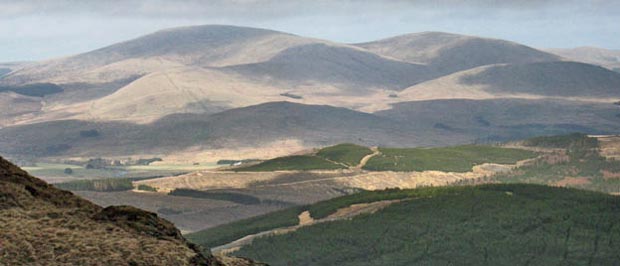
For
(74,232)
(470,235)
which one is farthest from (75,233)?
(470,235)

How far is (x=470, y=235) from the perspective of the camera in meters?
123

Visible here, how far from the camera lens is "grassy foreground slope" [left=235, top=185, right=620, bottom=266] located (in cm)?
11175

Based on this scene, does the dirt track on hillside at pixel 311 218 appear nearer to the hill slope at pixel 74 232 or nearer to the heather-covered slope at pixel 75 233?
the hill slope at pixel 74 232

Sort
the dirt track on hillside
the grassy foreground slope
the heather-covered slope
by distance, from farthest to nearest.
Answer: the dirt track on hillside, the grassy foreground slope, the heather-covered slope

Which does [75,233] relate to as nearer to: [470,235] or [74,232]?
[74,232]

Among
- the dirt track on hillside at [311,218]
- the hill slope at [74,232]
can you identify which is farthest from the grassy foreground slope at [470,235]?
the hill slope at [74,232]

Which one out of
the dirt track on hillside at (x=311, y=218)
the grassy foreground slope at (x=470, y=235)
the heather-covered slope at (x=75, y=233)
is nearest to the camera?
the heather-covered slope at (x=75, y=233)

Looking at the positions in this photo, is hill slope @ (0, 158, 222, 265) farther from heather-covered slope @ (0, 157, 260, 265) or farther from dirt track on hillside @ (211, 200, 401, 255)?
dirt track on hillside @ (211, 200, 401, 255)

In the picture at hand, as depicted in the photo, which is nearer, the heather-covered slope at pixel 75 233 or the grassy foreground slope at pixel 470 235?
the heather-covered slope at pixel 75 233

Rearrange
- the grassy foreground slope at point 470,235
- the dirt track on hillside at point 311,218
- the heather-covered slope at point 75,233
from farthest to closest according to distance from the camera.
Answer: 1. the dirt track on hillside at point 311,218
2. the grassy foreground slope at point 470,235
3. the heather-covered slope at point 75,233

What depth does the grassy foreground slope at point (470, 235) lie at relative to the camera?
112 m

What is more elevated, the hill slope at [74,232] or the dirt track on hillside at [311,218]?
the hill slope at [74,232]

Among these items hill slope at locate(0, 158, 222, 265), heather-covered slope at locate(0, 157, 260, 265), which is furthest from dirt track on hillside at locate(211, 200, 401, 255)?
heather-covered slope at locate(0, 157, 260, 265)

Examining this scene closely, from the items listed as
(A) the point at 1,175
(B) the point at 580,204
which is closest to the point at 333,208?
(B) the point at 580,204
